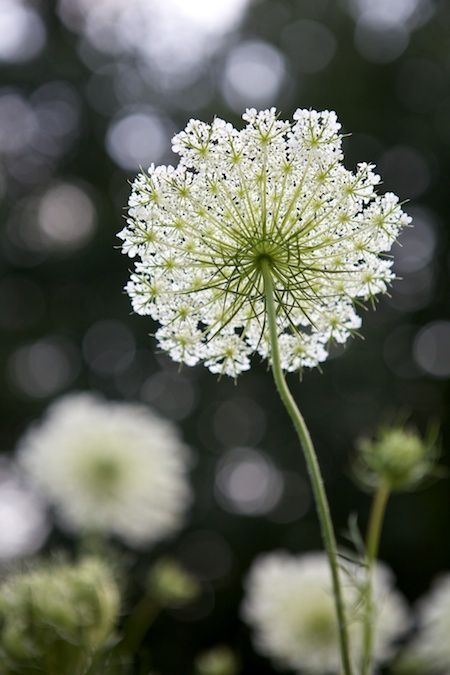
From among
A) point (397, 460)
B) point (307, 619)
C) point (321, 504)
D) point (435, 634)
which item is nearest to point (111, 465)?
point (307, 619)

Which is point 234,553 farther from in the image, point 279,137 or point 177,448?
point 279,137

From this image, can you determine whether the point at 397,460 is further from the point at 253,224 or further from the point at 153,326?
the point at 153,326

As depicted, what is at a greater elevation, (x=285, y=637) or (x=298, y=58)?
(x=298, y=58)

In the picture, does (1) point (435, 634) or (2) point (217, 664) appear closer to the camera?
(2) point (217, 664)

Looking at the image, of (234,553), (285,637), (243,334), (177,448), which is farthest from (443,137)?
(243,334)

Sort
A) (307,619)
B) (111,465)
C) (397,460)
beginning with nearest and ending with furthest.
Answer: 1. (397,460)
2. (307,619)
3. (111,465)

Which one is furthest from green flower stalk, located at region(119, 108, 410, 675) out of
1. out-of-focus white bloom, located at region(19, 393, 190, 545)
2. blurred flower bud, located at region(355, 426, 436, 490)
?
out-of-focus white bloom, located at region(19, 393, 190, 545)
